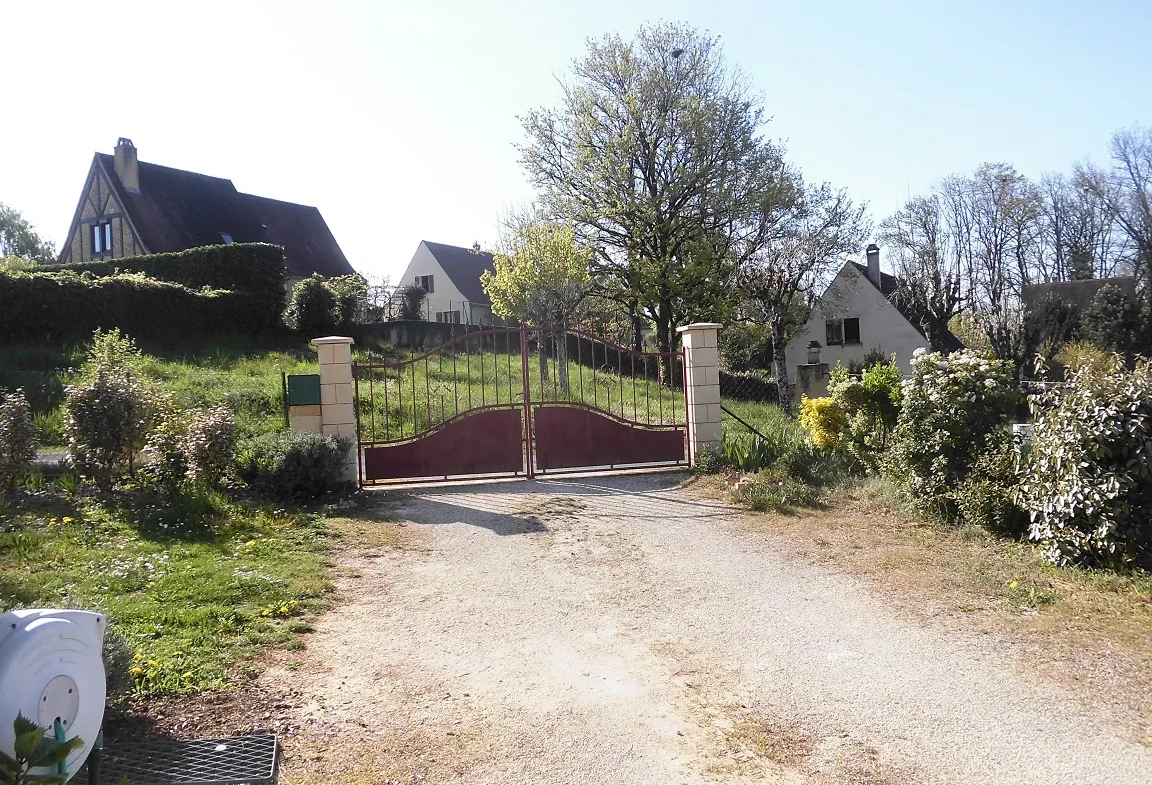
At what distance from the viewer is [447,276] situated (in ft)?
132

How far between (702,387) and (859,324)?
24689 mm

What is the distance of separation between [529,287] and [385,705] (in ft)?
54.7

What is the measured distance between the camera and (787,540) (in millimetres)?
7832

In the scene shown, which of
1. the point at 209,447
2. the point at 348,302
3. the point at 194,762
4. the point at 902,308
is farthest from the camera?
the point at 902,308

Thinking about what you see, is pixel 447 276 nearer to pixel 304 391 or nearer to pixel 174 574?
pixel 304 391

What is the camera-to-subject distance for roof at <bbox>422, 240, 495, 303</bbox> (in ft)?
131

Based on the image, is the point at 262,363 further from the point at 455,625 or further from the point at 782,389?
the point at 782,389

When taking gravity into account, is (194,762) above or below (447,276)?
below

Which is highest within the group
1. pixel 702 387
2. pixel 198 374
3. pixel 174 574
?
pixel 198 374

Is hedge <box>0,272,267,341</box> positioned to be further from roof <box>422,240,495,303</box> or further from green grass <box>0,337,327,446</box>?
roof <box>422,240,495,303</box>

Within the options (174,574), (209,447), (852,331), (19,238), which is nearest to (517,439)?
(209,447)

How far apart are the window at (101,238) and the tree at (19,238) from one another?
25483 millimetres

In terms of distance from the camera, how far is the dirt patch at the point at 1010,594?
441cm

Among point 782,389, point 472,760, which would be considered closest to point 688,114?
point 782,389
